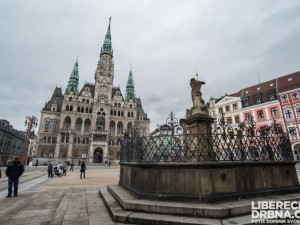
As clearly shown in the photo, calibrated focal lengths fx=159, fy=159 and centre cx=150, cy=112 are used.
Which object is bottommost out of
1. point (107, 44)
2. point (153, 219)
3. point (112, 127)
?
point (153, 219)

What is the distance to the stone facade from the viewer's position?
Result: 148 ft

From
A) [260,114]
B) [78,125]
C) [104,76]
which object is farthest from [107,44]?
[260,114]

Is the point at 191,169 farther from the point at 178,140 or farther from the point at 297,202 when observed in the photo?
the point at 297,202

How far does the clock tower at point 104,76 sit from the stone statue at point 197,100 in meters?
47.2

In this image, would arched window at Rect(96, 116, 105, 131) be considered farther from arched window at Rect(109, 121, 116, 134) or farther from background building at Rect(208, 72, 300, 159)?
background building at Rect(208, 72, 300, 159)

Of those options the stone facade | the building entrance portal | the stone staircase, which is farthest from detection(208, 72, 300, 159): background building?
the building entrance portal

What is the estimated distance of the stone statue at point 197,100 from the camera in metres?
6.68

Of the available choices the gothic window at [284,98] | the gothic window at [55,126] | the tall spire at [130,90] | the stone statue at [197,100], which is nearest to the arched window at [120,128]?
the tall spire at [130,90]

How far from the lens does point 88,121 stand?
50.5 meters

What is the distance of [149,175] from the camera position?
4578 mm

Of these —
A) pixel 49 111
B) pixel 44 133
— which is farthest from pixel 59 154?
pixel 49 111

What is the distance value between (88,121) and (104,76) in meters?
16.1

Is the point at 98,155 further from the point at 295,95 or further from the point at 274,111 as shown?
the point at 295,95

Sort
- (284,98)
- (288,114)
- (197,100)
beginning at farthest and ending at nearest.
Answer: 1. (284,98)
2. (288,114)
3. (197,100)
